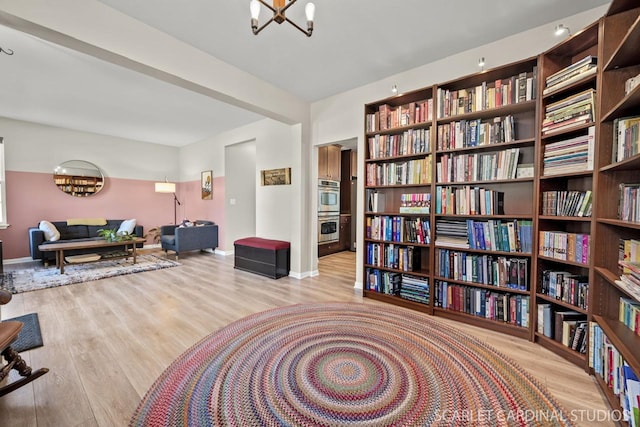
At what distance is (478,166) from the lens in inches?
91.7

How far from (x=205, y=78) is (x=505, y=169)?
3.07m

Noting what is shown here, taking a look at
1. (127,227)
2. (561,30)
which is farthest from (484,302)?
(127,227)

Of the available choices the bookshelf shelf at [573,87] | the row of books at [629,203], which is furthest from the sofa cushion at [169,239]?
the row of books at [629,203]

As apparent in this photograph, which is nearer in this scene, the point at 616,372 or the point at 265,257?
the point at 616,372

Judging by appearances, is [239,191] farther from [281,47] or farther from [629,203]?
[629,203]

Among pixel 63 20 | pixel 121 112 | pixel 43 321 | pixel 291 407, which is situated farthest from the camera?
pixel 121 112

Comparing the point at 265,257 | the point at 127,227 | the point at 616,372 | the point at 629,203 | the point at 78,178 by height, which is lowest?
the point at 616,372

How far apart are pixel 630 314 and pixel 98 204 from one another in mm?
8260

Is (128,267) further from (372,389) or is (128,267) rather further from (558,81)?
(558,81)

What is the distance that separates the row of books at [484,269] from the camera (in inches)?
83.7

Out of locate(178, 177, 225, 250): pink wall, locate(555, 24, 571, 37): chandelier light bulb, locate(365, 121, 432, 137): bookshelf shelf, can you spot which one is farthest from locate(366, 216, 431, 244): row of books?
locate(178, 177, 225, 250): pink wall

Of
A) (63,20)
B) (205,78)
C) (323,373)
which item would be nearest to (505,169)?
(323,373)

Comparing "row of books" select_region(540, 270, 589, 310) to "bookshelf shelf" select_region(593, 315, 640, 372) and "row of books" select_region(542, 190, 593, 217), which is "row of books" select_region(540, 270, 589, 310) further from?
"row of books" select_region(542, 190, 593, 217)

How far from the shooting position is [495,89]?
223 centimetres
